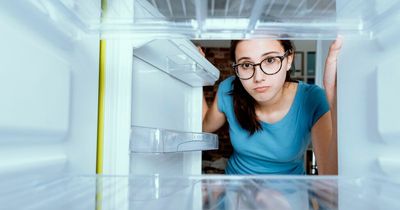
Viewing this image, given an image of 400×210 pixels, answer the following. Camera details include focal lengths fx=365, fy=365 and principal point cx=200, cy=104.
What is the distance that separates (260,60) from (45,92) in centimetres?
112

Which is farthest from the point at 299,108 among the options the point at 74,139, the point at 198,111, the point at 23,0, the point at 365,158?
the point at 23,0

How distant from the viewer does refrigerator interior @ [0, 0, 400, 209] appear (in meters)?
0.46

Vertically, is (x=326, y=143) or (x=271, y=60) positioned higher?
(x=271, y=60)

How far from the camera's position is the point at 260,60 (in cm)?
153

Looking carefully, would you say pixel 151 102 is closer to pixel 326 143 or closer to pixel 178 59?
pixel 178 59

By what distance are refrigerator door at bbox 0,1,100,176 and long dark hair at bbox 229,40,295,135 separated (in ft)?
3.48

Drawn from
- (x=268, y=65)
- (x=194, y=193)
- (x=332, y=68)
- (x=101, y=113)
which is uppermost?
(x=268, y=65)

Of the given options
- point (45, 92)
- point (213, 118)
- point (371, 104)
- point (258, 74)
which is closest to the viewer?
point (45, 92)

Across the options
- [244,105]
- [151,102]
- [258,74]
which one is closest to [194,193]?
[151,102]

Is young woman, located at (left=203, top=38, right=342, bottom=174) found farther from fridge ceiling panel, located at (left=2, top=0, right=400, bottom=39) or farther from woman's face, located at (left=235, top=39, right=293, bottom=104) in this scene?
fridge ceiling panel, located at (left=2, top=0, right=400, bottom=39)

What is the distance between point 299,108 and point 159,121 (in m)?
0.77

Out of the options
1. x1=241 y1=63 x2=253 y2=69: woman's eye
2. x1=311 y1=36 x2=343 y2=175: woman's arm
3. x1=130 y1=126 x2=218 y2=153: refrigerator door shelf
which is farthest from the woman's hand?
x1=241 y1=63 x2=253 y2=69: woman's eye

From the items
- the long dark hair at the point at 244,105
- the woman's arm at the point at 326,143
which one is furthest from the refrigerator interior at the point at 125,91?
the long dark hair at the point at 244,105

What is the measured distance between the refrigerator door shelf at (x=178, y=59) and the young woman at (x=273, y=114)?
22cm
